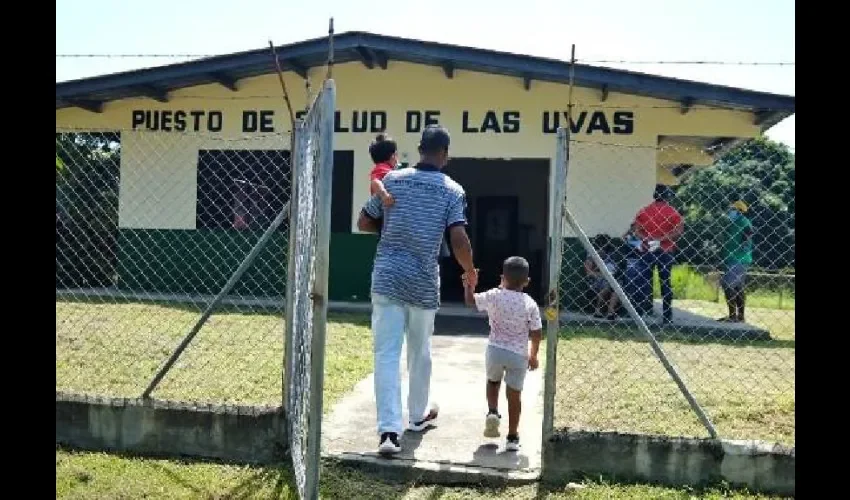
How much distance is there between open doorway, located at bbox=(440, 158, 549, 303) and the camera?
1574 cm

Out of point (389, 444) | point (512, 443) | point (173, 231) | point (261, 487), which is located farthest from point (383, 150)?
point (173, 231)

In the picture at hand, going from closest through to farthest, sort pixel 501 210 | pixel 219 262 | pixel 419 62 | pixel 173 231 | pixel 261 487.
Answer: pixel 261 487 → pixel 419 62 → pixel 219 262 → pixel 173 231 → pixel 501 210

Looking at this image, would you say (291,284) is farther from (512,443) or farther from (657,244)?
(657,244)

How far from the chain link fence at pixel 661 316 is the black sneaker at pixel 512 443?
0.33 meters

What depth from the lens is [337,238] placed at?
11.9 meters

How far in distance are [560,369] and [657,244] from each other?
3118 millimetres

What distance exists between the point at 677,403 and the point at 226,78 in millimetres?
8931

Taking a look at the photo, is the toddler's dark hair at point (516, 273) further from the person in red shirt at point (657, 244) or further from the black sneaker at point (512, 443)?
the person in red shirt at point (657, 244)

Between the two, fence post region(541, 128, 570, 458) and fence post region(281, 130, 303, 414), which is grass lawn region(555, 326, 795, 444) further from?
fence post region(281, 130, 303, 414)

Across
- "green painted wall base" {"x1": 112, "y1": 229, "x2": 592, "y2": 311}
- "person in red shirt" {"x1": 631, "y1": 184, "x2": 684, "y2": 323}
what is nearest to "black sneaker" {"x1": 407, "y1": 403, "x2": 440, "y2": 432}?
"person in red shirt" {"x1": 631, "y1": 184, "x2": 684, "y2": 323}

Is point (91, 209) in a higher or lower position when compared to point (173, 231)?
higher

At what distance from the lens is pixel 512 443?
4.20 metres

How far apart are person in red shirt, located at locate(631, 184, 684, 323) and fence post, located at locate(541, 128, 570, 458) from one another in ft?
17.5
